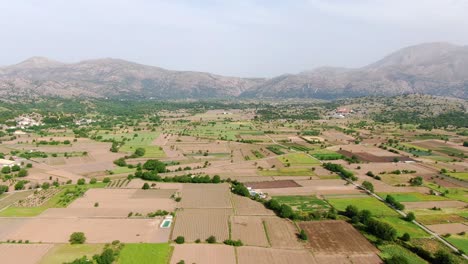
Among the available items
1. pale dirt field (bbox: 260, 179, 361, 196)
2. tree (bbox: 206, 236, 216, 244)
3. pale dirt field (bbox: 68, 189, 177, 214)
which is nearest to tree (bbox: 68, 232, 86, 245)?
pale dirt field (bbox: 68, 189, 177, 214)

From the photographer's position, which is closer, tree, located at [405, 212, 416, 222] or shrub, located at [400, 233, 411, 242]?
shrub, located at [400, 233, 411, 242]

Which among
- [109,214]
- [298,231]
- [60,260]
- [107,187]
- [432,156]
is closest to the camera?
[60,260]

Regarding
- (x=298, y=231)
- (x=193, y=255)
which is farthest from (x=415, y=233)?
(x=193, y=255)

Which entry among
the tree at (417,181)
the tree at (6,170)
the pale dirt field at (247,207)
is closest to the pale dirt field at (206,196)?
the pale dirt field at (247,207)

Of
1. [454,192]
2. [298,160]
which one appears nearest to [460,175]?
[454,192]

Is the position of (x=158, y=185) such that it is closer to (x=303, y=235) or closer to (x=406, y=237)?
(x=303, y=235)

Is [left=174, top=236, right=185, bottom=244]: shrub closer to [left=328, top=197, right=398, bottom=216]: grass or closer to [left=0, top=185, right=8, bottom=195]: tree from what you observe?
[left=328, top=197, right=398, bottom=216]: grass

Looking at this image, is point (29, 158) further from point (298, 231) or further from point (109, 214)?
point (298, 231)

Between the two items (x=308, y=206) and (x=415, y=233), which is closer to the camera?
(x=415, y=233)
